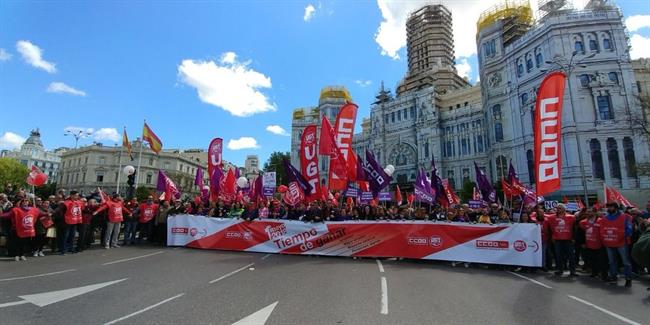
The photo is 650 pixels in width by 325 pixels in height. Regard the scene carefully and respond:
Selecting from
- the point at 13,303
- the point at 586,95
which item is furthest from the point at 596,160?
→ the point at 13,303

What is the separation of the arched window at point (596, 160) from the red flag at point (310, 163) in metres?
39.4

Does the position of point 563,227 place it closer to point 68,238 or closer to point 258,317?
point 258,317

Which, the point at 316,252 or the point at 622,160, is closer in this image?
the point at 316,252

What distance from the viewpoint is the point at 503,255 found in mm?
9664

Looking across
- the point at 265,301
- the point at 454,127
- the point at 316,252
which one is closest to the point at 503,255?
the point at 316,252

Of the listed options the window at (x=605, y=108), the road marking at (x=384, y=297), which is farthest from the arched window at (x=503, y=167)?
the road marking at (x=384, y=297)

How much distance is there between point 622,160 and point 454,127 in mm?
26458

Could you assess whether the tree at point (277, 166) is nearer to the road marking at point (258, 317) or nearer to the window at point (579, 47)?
the window at point (579, 47)

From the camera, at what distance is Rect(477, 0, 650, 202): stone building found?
121 feet

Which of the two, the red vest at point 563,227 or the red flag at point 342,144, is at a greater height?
the red flag at point 342,144

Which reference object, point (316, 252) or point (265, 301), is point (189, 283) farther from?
point (316, 252)

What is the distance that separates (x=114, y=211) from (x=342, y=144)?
9342mm

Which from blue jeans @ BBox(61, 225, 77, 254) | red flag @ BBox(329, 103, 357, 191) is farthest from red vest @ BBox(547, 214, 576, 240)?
blue jeans @ BBox(61, 225, 77, 254)

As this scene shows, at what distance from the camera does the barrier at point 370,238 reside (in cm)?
966
